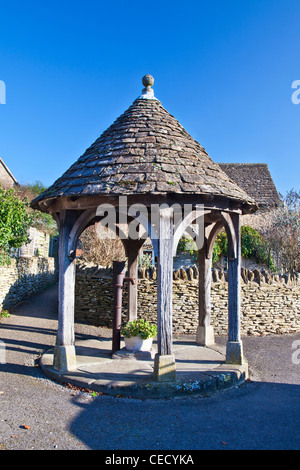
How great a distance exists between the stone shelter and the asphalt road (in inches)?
25.3

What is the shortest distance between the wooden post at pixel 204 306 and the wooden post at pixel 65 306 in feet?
10.3

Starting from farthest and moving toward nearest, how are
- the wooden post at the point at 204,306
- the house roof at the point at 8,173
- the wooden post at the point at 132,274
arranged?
the house roof at the point at 8,173 < the wooden post at the point at 132,274 < the wooden post at the point at 204,306

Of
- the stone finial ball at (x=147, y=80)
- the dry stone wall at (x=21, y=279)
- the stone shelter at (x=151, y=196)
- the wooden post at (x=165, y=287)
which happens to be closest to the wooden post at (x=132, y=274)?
the stone shelter at (x=151, y=196)

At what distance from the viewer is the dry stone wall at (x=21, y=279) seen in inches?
459

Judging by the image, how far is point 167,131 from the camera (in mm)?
6449

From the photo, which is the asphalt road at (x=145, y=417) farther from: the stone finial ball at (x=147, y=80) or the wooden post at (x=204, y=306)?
the stone finial ball at (x=147, y=80)

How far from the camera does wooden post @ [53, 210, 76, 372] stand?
5773mm

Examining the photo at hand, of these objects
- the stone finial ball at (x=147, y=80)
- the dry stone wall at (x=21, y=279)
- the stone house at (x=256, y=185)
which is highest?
the stone house at (x=256, y=185)

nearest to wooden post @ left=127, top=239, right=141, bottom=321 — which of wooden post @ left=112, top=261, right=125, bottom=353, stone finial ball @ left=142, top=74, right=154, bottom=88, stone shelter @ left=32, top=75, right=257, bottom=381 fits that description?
wooden post @ left=112, top=261, right=125, bottom=353

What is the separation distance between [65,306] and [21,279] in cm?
838

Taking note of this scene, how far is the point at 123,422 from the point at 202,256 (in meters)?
4.55

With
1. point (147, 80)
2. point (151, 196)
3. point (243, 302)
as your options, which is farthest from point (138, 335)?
point (147, 80)
